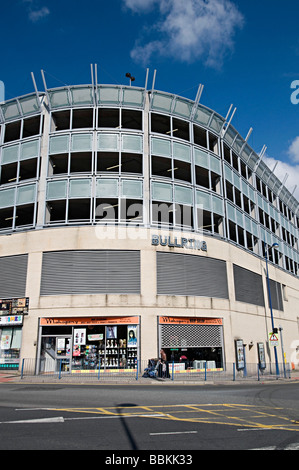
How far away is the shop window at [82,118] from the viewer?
33.3 meters

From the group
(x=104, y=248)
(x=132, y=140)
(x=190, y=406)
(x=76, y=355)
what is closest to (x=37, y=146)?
(x=132, y=140)

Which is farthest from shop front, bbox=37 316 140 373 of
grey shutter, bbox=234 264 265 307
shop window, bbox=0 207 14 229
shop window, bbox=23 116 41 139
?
shop window, bbox=23 116 41 139

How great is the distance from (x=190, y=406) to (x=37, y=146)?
25908mm

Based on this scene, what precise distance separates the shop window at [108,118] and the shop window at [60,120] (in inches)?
110

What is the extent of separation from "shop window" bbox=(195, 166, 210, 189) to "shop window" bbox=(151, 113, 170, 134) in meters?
4.49

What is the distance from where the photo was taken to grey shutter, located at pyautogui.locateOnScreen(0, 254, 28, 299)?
94.9ft

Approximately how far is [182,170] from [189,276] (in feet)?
34.3

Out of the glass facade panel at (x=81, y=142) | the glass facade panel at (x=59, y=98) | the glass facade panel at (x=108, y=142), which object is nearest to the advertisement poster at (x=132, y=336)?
the glass facade panel at (x=108, y=142)

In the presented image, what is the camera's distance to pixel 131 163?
1323 inches

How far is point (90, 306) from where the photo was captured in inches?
1088

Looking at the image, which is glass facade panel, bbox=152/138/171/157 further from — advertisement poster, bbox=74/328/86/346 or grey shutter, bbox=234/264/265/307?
advertisement poster, bbox=74/328/86/346

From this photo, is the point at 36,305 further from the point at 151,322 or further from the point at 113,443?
the point at 113,443

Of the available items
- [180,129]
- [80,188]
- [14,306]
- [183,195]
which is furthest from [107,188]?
[14,306]

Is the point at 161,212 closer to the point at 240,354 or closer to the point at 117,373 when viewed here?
the point at 117,373
